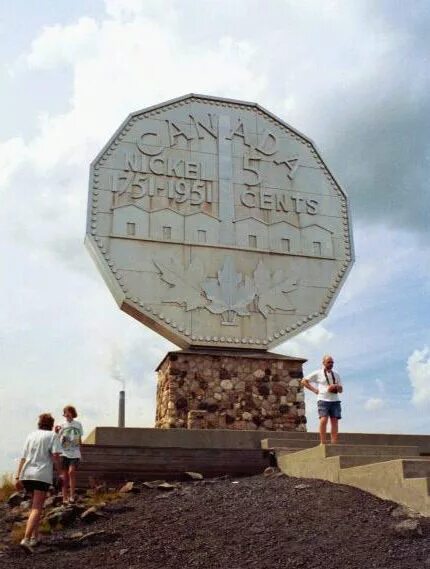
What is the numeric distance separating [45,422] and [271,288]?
838cm

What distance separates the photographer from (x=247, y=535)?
6.86 m

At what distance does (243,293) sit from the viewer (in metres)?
15.0

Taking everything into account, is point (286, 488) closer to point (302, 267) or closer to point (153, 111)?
point (302, 267)

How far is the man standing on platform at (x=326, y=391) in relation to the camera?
9695 millimetres

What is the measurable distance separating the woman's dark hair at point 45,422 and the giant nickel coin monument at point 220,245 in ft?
20.2

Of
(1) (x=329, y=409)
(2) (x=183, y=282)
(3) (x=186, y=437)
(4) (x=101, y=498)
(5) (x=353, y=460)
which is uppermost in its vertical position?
(2) (x=183, y=282)

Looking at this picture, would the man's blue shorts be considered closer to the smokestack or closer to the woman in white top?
the woman in white top

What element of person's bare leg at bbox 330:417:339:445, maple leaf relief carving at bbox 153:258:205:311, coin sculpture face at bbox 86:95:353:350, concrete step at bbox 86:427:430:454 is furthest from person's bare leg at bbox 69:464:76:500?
maple leaf relief carving at bbox 153:258:205:311

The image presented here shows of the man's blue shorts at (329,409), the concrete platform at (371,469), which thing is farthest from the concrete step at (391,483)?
the man's blue shorts at (329,409)

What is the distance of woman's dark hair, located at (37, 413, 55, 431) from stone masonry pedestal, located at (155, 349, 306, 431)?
20.2 ft

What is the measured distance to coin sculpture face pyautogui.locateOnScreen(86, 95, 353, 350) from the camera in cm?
1451

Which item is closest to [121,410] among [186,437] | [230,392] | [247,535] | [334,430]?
[230,392]

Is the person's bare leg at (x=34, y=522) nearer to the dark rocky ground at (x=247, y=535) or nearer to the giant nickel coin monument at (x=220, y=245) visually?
the dark rocky ground at (x=247, y=535)

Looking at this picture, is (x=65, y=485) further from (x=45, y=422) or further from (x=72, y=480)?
(x=45, y=422)
